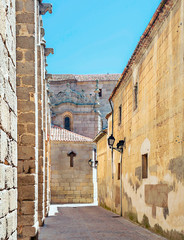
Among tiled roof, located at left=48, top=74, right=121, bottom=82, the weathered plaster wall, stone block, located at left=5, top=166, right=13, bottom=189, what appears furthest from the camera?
tiled roof, located at left=48, top=74, right=121, bottom=82

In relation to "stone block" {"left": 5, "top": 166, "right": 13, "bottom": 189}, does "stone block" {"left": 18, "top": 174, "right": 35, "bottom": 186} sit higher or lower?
lower

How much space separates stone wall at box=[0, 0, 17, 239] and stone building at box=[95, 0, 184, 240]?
13.3 feet

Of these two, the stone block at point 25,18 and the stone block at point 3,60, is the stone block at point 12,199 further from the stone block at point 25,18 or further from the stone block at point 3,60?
the stone block at point 25,18

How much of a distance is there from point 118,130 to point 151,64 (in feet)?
19.6

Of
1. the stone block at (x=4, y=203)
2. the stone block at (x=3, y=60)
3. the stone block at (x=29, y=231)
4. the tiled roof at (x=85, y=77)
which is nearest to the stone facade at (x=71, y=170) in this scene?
the tiled roof at (x=85, y=77)

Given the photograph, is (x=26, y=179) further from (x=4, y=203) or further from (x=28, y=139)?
(x=4, y=203)

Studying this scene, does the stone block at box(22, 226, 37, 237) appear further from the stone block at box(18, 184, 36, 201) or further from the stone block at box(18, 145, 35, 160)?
the stone block at box(18, 145, 35, 160)

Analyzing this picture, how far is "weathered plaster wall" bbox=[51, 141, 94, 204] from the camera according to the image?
81.8 feet

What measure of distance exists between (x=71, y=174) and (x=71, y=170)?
283mm

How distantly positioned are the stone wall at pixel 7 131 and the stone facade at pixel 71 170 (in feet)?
71.4

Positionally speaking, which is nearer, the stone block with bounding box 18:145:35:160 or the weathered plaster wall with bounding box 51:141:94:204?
the stone block with bounding box 18:145:35:160

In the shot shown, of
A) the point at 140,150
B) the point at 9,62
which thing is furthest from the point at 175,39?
the point at 9,62

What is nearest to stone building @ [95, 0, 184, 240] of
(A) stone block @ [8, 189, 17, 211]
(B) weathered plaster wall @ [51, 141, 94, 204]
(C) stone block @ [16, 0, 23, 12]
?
(C) stone block @ [16, 0, 23, 12]

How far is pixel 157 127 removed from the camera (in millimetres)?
8562
